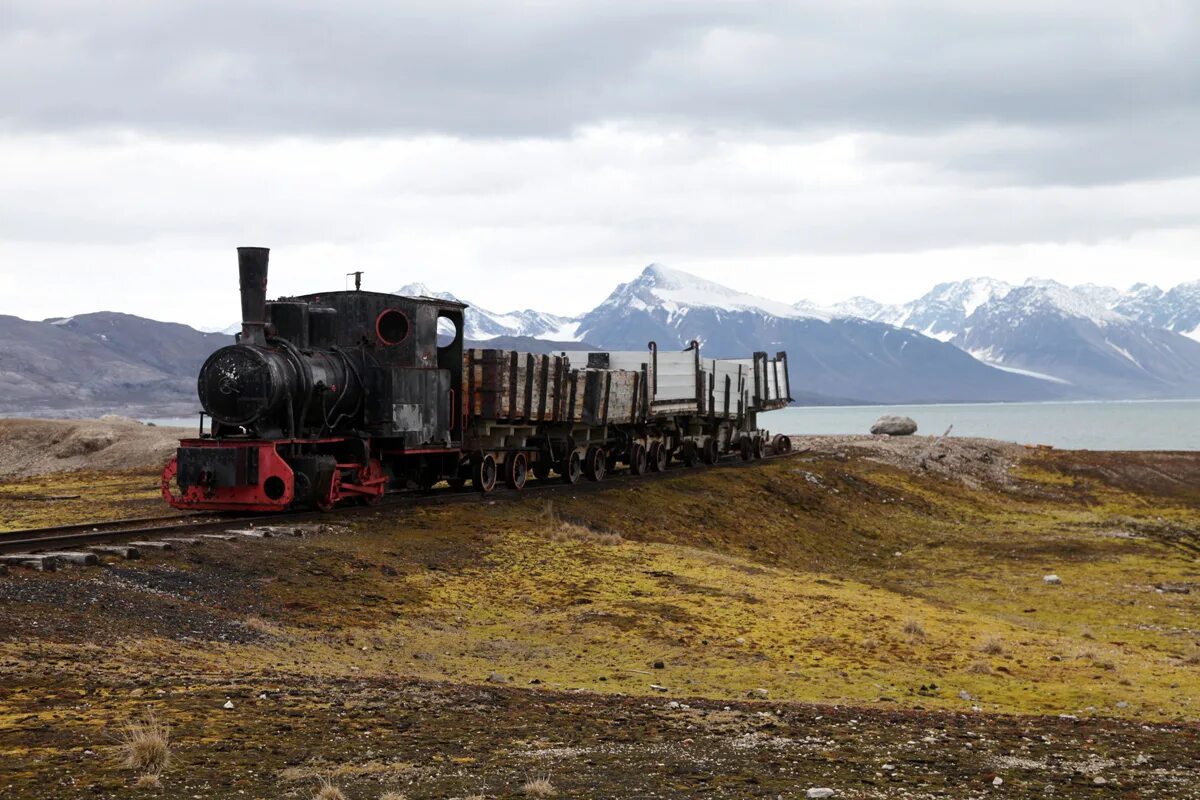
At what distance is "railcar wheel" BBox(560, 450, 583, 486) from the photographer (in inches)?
1414

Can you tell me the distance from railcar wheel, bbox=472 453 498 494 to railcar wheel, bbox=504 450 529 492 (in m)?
0.99

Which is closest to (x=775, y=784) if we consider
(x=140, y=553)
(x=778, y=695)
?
(x=778, y=695)

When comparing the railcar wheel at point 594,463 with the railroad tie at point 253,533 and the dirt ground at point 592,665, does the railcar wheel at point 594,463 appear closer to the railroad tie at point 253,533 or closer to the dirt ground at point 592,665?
the dirt ground at point 592,665

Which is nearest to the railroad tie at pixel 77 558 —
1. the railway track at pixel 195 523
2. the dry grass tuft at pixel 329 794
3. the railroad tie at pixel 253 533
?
the railway track at pixel 195 523

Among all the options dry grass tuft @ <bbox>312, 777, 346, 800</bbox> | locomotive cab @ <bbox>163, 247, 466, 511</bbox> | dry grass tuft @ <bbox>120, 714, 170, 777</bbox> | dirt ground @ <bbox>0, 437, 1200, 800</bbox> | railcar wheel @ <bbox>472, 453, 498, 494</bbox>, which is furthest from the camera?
railcar wheel @ <bbox>472, 453, 498, 494</bbox>

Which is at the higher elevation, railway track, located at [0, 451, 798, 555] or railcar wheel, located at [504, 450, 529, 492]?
railcar wheel, located at [504, 450, 529, 492]

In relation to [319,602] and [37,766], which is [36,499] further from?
[37,766]

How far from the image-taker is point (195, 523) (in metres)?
24.2

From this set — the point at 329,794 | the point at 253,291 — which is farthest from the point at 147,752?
the point at 253,291

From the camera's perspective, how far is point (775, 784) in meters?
10.7

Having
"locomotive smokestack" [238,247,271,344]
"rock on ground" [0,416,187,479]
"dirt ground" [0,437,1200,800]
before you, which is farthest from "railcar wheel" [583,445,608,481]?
"rock on ground" [0,416,187,479]

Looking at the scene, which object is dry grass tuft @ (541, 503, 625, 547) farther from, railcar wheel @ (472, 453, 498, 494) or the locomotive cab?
railcar wheel @ (472, 453, 498, 494)

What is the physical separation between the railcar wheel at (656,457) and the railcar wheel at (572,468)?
5741 mm

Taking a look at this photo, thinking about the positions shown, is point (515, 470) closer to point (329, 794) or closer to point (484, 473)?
point (484, 473)
